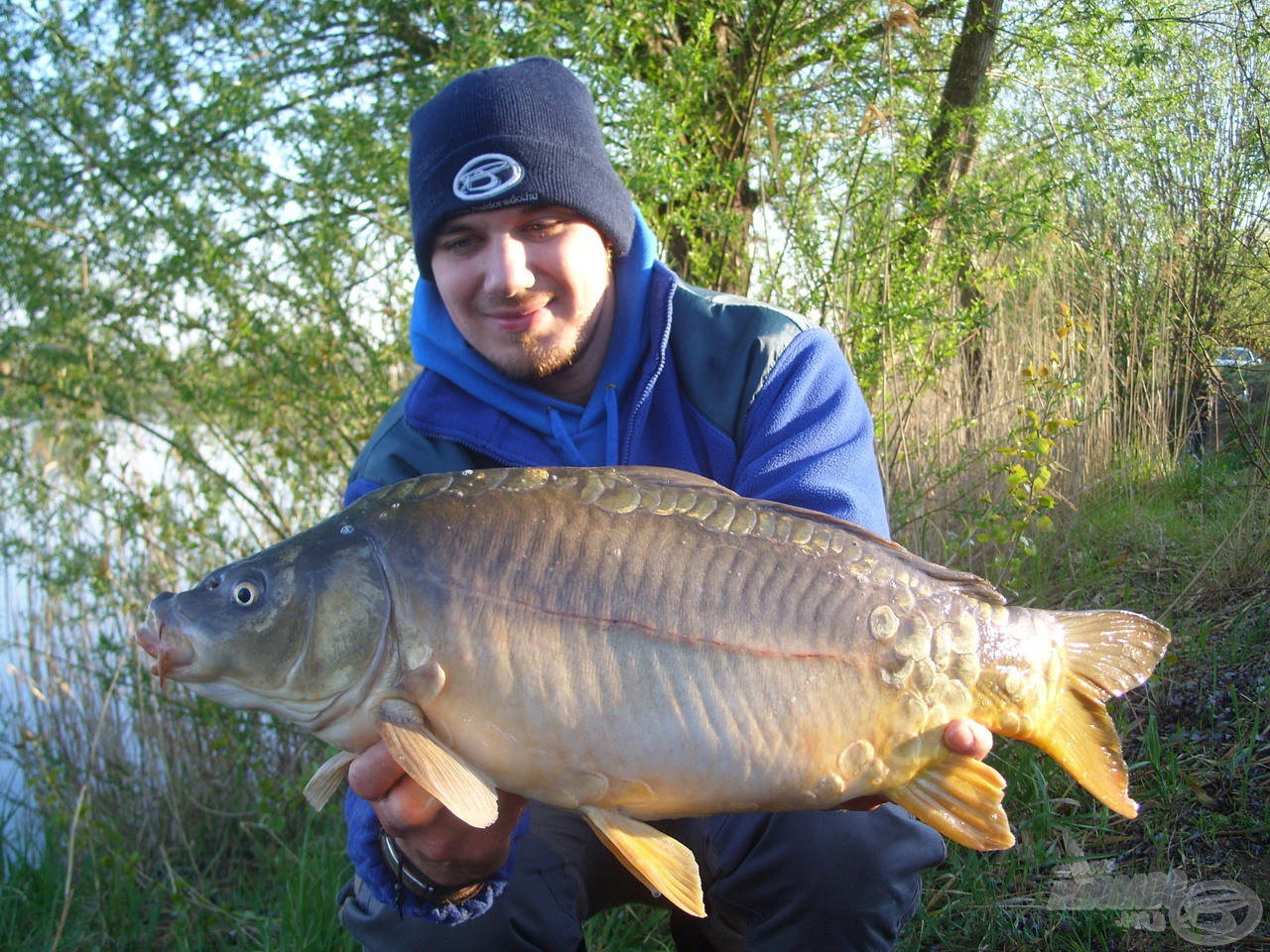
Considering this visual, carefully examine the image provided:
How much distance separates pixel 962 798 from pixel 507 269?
1260mm

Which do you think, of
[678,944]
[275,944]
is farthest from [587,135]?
[275,944]

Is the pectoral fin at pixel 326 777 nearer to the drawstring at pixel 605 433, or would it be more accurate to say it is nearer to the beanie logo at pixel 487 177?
the drawstring at pixel 605 433

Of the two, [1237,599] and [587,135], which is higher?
[587,135]

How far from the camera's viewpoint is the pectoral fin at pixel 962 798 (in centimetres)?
133

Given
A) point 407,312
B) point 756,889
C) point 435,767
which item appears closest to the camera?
point 435,767

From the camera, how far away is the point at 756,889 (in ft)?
5.68

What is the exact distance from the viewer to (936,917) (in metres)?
2.06

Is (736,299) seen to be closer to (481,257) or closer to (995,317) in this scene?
(481,257)

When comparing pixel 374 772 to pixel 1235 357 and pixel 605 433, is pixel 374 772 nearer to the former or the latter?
pixel 605 433

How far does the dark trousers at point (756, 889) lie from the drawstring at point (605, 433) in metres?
0.66

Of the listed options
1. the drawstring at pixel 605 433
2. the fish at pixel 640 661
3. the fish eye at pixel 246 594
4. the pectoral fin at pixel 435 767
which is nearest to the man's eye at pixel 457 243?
the drawstring at pixel 605 433

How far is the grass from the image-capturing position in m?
2.11

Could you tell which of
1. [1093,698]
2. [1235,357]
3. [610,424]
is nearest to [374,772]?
[610,424]

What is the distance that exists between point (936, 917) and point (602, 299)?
1.37 m
